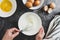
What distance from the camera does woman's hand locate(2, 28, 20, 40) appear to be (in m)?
0.99

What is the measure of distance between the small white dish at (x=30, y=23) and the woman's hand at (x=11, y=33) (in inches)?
1.1

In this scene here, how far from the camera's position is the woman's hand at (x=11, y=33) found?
0.99m

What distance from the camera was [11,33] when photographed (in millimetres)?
991

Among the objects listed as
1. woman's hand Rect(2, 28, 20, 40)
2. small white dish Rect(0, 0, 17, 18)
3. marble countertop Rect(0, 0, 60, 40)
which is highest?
small white dish Rect(0, 0, 17, 18)

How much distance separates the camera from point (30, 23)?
1.01 meters

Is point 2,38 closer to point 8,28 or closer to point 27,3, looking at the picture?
point 8,28

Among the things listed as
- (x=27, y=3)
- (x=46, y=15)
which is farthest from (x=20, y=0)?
(x=46, y=15)

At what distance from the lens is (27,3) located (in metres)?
1.00

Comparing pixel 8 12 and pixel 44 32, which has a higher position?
pixel 8 12

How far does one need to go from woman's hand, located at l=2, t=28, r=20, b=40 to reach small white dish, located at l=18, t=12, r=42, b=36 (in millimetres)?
27

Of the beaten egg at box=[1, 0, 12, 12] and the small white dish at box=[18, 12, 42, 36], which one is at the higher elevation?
the beaten egg at box=[1, 0, 12, 12]

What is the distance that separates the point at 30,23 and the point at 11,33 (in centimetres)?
10

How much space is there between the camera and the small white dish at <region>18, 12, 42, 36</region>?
999mm

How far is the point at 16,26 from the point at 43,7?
154 mm
